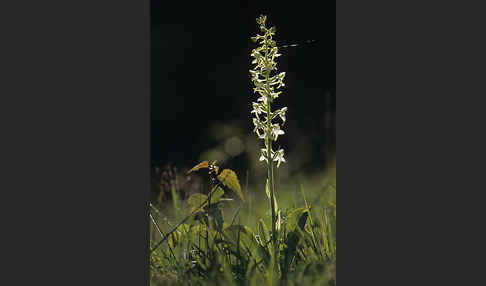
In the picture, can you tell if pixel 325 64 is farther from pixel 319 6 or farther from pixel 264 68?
pixel 264 68

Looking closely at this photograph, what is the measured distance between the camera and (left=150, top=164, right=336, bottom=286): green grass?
8.60 ft

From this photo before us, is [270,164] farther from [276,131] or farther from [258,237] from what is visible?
[258,237]

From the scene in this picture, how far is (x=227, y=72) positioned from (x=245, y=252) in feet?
6.02

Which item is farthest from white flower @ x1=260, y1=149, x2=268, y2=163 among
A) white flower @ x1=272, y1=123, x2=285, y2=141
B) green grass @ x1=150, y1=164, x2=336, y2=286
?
green grass @ x1=150, y1=164, x2=336, y2=286

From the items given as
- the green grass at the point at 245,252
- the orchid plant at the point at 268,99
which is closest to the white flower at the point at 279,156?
the orchid plant at the point at 268,99

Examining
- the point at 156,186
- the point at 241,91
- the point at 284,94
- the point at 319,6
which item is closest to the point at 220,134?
the point at 241,91

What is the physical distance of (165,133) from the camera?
3916mm

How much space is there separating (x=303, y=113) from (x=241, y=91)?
2.18ft

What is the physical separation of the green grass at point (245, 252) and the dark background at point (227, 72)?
596 millimetres

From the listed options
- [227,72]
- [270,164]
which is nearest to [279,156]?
[270,164]

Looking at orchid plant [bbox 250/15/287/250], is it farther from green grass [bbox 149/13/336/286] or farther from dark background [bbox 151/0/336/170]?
dark background [bbox 151/0/336/170]

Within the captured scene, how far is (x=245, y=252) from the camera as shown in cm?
279

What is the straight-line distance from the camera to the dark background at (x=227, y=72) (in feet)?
10.5

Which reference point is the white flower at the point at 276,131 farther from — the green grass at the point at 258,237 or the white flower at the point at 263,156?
the white flower at the point at 263,156
